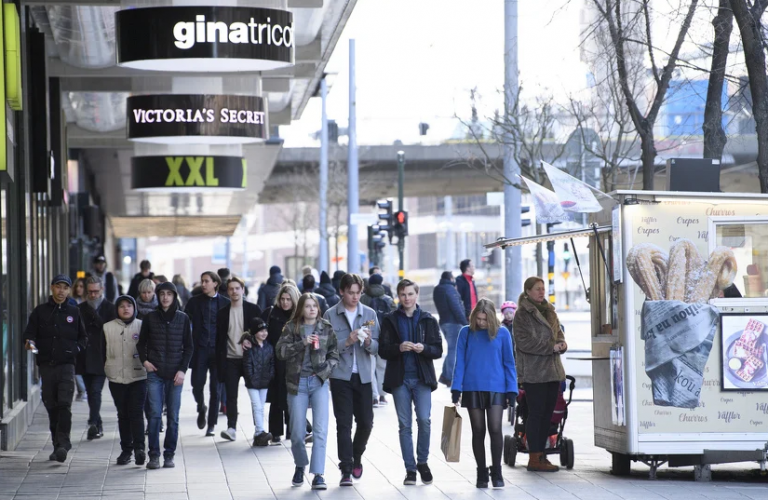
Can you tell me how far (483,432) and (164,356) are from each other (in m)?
3.04

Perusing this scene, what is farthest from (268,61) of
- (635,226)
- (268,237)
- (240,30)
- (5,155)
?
(268,237)

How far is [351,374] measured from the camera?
11.6m

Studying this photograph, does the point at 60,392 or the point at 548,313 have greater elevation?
the point at 548,313

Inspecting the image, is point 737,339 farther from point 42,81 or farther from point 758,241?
point 42,81

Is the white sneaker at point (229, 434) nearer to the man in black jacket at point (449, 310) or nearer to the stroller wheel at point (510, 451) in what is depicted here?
the stroller wheel at point (510, 451)

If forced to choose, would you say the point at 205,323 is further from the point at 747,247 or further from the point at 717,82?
the point at 717,82

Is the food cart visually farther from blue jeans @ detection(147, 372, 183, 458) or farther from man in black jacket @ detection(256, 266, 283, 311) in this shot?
man in black jacket @ detection(256, 266, 283, 311)

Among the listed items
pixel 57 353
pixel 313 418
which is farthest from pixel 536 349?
pixel 57 353

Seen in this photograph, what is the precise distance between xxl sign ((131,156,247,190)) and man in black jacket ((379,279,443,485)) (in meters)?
8.57

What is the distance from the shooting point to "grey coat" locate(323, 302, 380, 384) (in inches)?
455

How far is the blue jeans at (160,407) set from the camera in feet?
41.3

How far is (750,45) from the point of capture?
517 inches

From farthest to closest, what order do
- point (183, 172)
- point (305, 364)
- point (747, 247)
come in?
point (183, 172)
point (747, 247)
point (305, 364)

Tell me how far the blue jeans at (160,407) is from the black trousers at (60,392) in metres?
0.88
